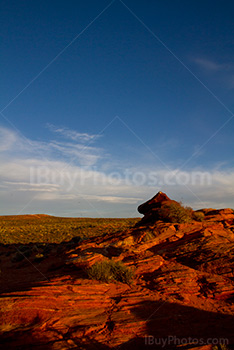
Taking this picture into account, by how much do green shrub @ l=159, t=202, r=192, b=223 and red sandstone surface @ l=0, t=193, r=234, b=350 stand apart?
2.63 meters

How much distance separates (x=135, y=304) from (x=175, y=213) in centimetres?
983

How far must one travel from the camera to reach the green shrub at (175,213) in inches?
682

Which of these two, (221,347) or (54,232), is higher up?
(221,347)

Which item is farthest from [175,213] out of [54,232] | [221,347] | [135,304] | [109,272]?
[54,232]

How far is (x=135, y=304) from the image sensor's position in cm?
859

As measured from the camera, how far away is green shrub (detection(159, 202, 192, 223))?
1733 cm

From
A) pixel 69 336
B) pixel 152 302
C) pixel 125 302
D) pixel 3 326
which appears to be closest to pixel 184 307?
pixel 152 302

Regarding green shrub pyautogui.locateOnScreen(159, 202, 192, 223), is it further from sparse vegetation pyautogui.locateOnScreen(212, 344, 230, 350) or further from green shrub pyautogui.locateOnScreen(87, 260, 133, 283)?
sparse vegetation pyautogui.locateOnScreen(212, 344, 230, 350)

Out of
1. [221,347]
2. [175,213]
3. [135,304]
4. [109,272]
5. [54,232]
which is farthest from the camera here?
[54,232]

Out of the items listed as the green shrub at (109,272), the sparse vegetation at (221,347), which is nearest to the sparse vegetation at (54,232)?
the green shrub at (109,272)

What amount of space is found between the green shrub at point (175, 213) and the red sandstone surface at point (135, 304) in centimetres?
263

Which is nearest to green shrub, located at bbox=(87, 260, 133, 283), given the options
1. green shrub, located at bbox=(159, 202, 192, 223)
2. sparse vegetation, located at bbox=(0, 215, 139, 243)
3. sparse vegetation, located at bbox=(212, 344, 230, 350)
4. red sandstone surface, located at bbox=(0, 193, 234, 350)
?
red sandstone surface, located at bbox=(0, 193, 234, 350)

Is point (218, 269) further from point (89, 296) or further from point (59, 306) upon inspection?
point (59, 306)

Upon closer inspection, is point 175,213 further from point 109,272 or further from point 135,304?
point 135,304
